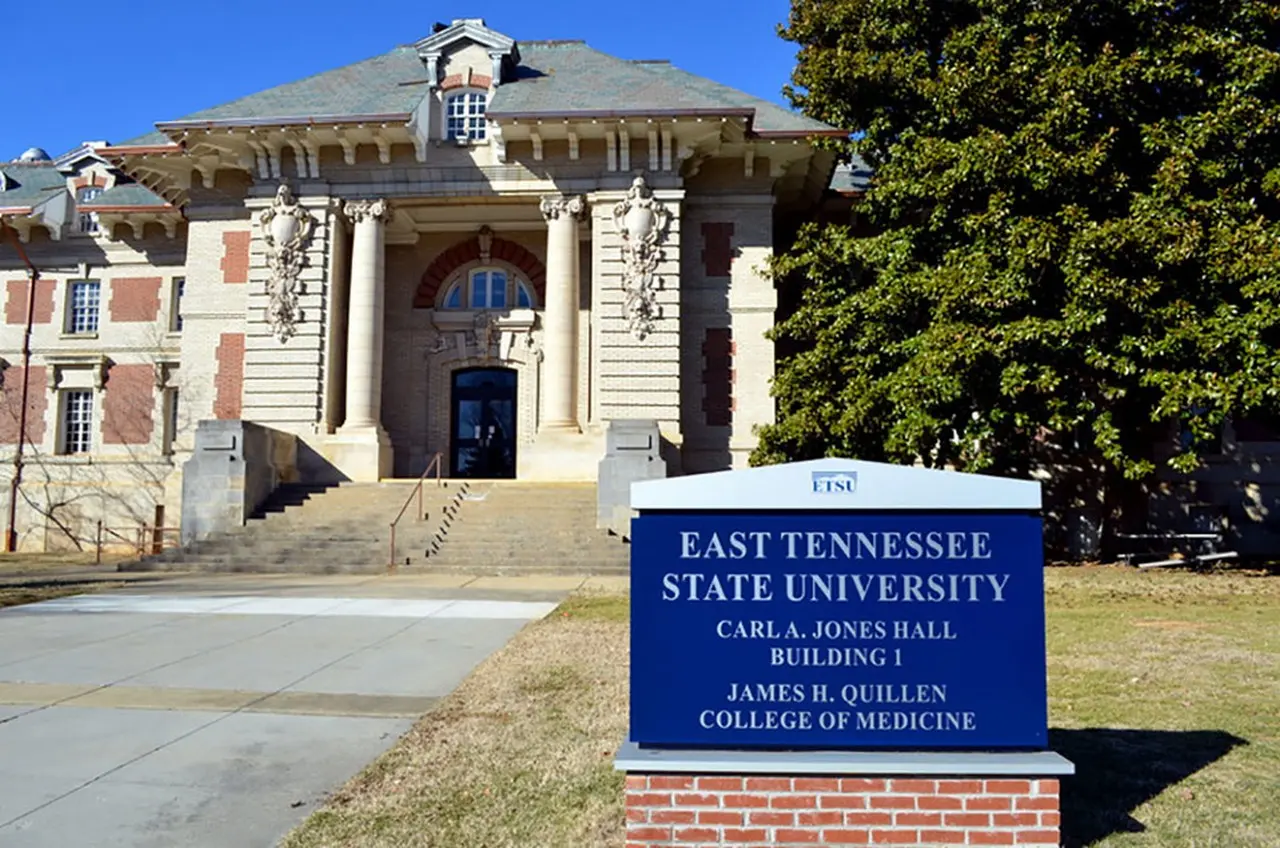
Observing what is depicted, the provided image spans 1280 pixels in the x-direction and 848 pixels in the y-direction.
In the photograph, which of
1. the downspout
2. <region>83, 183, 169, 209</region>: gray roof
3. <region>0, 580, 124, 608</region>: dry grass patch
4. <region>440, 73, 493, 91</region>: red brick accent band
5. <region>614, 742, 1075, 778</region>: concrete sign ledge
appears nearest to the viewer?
<region>614, 742, 1075, 778</region>: concrete sign ledge

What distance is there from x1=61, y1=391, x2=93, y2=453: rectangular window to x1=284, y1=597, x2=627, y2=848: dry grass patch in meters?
28.6

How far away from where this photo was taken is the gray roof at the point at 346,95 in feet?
82.5

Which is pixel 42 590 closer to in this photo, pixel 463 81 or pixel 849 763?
pixel 849 763

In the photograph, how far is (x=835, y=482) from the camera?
464 cm

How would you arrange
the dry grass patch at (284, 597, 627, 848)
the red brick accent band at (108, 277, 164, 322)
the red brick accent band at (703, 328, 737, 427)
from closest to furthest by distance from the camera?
the dry grass patch at (284, 597, 627, 848) < the red brick accent band at (703, 328, 737, 427) < the red brick accent band at (108, 277, 164, 322)

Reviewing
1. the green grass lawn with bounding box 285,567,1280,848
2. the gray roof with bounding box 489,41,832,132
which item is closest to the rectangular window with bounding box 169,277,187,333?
the gray roof with bounding box 489,41,832,132

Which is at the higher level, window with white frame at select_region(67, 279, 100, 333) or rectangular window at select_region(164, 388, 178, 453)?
window with white frame at select_region(67, 279, 100, 333)

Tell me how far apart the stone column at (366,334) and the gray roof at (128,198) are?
10.1 metres

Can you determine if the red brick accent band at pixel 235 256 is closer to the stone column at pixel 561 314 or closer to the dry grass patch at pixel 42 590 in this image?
the stone column at pixel 561 314

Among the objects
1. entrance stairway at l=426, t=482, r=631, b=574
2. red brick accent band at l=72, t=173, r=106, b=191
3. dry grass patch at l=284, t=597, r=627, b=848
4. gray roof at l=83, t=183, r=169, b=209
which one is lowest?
dry grass patch at l=284, t=597, r=627, b=848

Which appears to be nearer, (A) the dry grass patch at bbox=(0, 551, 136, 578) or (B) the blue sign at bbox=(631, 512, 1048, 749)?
(B) the blue sign at bbox=(631, 512, 1048, 749)

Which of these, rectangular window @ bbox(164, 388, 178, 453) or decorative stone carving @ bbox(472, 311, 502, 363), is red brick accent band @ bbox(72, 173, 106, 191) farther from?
decorative stone carving @ bbox(472, 311, 502, 363)

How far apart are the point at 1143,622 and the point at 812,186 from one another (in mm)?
17949

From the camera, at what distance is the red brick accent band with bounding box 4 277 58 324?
32.6m
